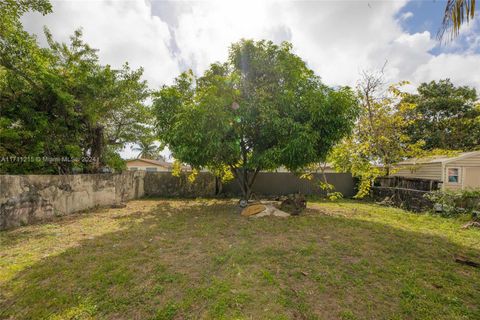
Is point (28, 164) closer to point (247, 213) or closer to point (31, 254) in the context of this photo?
point (31, 254)

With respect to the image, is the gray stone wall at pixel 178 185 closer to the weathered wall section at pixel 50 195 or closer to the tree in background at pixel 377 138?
the weathered wall section at pixel 50 195

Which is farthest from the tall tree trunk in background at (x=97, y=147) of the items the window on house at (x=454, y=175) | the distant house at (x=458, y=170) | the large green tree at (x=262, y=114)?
the window on house at (x=454, y=175)

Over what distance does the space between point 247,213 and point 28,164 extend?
22.3 feet

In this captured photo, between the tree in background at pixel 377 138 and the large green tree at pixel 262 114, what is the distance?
13.3ft

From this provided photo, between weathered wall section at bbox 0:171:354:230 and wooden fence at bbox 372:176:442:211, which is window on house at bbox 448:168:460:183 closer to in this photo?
wooden fence at bbox 372:176:442:211

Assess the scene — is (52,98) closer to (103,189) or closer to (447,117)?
(103,189)

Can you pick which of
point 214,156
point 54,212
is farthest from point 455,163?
point 54,212

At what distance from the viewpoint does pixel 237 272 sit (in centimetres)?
294

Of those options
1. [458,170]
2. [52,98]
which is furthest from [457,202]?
[52,98]

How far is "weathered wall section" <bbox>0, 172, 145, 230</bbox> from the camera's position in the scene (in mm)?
4762

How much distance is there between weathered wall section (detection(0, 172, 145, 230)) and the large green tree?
311cm

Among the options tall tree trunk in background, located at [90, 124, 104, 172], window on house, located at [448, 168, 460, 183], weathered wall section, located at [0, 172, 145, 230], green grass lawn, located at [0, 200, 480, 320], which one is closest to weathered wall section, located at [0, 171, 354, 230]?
weathered wall section, located at [0, 172, 145, 230]

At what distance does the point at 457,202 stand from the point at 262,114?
6.48 m

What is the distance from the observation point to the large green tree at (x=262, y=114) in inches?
233
